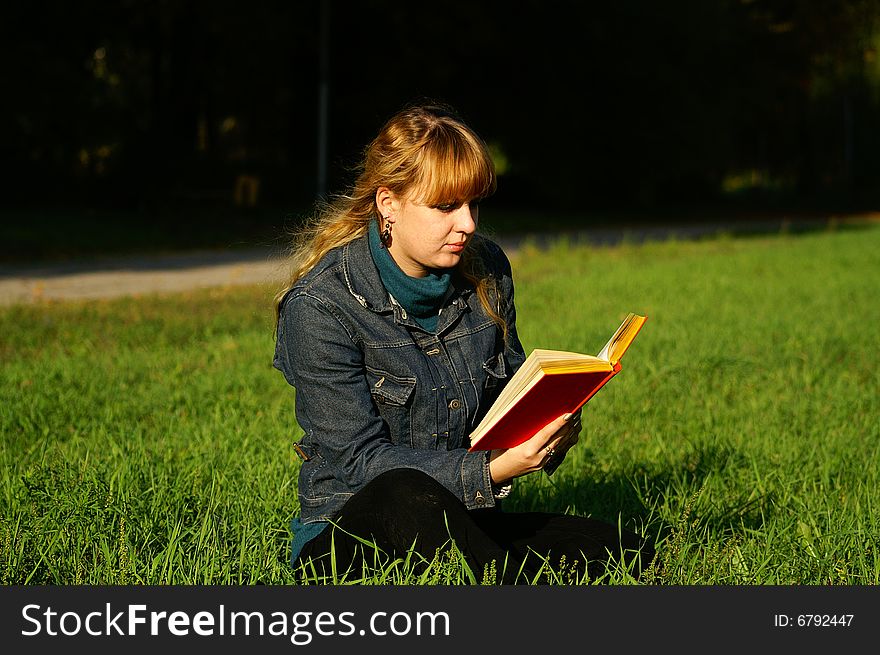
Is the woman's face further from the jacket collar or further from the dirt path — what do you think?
the dirt path

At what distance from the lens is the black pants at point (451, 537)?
2951mm

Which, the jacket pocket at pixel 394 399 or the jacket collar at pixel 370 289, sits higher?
the jacket collar at pixel 370 289

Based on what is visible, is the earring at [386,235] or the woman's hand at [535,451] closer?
the woman's hand at [535,451]

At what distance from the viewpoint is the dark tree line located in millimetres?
22922

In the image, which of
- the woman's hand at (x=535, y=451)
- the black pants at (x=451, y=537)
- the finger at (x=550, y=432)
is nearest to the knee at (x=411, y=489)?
the black pants at (x=451, y=537)

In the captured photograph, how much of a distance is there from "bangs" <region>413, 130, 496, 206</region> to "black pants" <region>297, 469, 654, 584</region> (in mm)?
718

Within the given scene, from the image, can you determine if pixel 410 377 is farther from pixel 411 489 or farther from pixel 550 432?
pixel 550 432

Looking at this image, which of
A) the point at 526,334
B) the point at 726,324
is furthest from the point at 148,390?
the point at 726,324

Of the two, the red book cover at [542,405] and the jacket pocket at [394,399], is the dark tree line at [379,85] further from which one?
the red book cover at [542,405]

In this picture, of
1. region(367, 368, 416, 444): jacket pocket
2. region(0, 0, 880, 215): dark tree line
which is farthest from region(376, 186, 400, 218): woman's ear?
region(0, 0, 880, 215): dark tree line

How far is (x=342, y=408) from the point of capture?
3080 mm

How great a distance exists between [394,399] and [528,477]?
1.60 metres

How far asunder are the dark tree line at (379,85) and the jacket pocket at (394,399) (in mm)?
18167

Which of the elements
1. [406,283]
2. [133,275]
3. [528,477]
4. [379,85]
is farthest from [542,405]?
[379,85]
